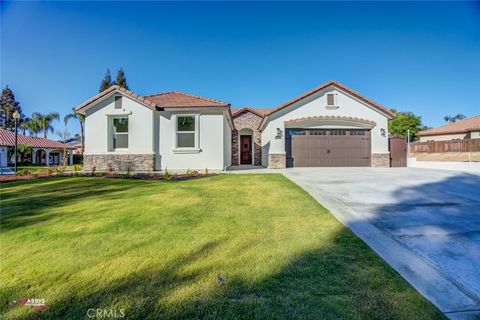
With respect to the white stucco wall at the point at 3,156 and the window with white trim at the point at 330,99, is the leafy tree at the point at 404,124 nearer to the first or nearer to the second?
the window with white trim at the point at 330,99

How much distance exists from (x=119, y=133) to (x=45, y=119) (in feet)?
136

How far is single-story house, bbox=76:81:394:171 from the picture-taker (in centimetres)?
1191

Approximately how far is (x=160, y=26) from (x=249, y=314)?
44.6 feet

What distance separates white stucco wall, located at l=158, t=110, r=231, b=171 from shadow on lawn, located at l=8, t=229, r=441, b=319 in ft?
31.4

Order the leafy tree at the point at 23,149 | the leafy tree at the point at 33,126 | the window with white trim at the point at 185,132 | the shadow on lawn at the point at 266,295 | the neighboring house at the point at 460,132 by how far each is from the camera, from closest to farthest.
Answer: the shadow on lawn at the point at 266,295 < the window with white trim at the point at 185,132 < the neighboring house at the point at 460,132 < the leafy tree at the point at 23,149 < the leafy tree at the point at 33,126

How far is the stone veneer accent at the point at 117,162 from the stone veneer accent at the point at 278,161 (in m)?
7.37

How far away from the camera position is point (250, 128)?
20047 millimetres

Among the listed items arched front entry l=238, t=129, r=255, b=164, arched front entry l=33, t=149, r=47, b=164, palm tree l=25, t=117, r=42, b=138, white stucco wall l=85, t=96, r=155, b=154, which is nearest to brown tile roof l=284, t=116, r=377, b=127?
arched front entry l=238, t=129, r=255, b=164

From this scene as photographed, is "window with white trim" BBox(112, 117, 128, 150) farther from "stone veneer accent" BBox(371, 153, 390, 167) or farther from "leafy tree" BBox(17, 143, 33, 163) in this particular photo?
"leafy tree" BBox(17, 143, 33, 163)

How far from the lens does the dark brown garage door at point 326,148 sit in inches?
581

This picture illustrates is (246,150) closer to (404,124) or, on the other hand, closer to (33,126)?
(404,124)

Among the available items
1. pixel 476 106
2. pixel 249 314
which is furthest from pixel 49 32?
pixel 476 106

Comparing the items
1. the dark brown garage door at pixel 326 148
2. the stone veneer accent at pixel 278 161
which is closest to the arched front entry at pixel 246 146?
the stone veneer accent at pixel 278 161

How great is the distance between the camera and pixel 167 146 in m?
12.1
